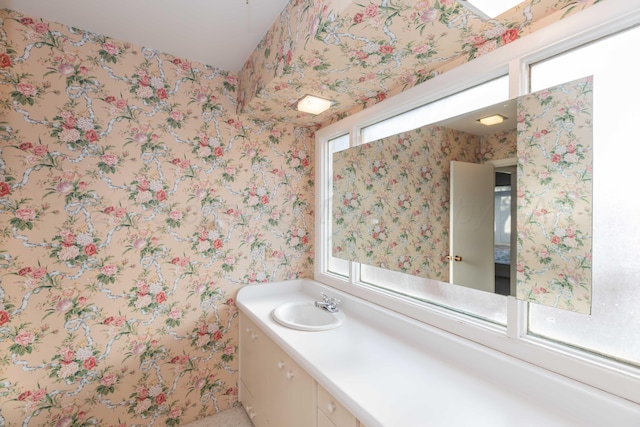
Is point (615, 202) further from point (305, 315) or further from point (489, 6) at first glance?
point (305, 315)

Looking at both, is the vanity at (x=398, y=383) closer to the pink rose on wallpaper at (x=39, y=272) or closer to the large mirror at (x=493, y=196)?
the large mirror at (x=493, y=196)

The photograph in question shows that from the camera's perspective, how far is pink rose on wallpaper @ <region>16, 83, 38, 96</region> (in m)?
1.50

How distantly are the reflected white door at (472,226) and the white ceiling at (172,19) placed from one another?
1205 mm

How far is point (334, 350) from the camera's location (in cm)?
133

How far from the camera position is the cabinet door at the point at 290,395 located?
124cm

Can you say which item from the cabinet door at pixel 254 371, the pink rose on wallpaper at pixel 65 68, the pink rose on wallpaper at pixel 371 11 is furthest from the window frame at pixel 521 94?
the pink rose on wallpaper at pixel 65 68

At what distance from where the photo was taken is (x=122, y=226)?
1740 mm

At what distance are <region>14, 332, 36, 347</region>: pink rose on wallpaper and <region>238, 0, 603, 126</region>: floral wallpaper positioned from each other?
1.81 meters

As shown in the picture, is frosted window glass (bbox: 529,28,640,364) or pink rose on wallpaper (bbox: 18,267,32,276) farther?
pink rose on wallpaper (bbox: 18,267,32,276)

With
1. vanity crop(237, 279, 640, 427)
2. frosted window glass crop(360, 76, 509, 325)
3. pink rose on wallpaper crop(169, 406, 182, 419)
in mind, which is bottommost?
pink rose on wallpaper crop(169, 406, 182, 419)

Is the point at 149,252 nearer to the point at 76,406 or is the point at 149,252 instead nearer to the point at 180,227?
the point at 180,227

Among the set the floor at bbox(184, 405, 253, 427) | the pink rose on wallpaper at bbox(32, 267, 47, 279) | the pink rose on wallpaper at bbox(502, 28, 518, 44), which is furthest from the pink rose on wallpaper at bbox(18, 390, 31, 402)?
the pink rose on wallpaper at bbox(502, 28, 518, 44)

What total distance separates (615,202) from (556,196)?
6.5 inches

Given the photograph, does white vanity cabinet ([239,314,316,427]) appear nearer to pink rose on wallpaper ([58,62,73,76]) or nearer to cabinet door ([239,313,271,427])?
cabinet door ([239,313,271,427])
